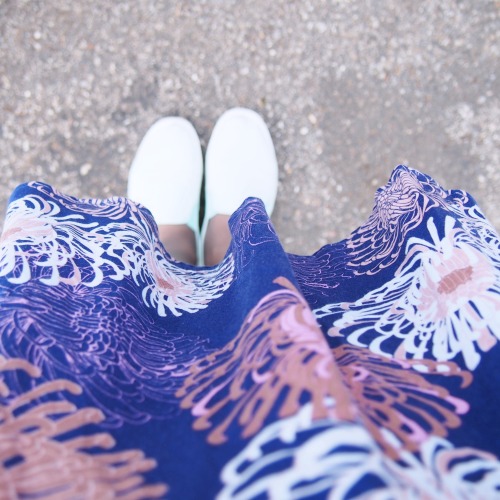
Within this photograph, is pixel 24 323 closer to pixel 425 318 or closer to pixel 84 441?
pixel 84 441

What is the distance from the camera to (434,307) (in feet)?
1.68

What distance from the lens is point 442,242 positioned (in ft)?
1.77

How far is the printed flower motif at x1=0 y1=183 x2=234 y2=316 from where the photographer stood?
502 millimetres

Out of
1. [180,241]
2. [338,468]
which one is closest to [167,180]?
[180,241]

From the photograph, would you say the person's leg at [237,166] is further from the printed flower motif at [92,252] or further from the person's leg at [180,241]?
the printed flower motif at [92,252]

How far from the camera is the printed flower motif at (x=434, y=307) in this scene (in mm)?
474

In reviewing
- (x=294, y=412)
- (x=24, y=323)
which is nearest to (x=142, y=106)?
(x=24, y=323)

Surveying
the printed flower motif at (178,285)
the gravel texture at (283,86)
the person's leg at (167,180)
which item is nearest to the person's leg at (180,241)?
the person's leg at (167,180)

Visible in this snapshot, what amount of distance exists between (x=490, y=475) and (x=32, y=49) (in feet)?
3.80

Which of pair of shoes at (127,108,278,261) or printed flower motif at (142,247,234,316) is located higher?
pair of shoes at (127,108,278,261)

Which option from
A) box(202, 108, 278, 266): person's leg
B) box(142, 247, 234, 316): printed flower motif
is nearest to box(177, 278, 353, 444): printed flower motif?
box(142, 247, 234, 316): printed flower motif

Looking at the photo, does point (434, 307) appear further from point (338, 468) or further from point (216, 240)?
point (216, 240)

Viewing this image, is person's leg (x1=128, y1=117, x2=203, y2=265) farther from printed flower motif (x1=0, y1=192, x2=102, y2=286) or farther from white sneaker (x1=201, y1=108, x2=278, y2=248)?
printed flower motif (x1=0, y1=192, x2=102, y2=286)

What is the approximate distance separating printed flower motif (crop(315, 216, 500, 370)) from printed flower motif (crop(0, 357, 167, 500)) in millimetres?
266
